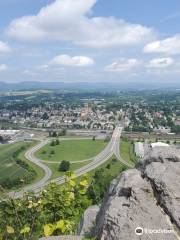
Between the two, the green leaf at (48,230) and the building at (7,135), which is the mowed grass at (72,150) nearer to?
the building at (7,135)

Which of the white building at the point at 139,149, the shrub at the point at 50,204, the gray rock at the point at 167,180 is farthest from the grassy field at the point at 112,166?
the shrub at the point at 50,204

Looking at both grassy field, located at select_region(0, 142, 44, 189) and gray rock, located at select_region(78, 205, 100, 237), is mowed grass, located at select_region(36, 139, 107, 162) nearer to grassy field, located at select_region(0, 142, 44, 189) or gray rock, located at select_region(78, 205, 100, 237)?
grassy field, located at select_region(0, 142, 44, 189)

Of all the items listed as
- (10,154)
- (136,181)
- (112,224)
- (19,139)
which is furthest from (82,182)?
(19,139)

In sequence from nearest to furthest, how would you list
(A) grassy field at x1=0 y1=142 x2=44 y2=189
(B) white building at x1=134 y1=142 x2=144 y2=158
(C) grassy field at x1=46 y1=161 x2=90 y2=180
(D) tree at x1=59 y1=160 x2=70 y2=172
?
(C) grassy field at x1=46 y1=161 x2=90 y2=180 < (A) grassy field at x1=0 y1=142 x2=44 y2=189 < (D) tree at x1=59 y1=160 x2=70 y2=172 < (B) white building at x1=134 y1=142 x2=144 y2=158

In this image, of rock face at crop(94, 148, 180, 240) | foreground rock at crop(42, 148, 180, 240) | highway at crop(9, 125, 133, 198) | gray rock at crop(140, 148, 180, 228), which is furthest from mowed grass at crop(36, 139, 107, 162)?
rock face at crop(94, 148, 180, 240)

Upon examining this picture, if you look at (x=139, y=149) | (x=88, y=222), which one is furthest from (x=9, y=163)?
(x=88, y=222)

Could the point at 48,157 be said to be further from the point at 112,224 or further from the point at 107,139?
the point at 112,224
